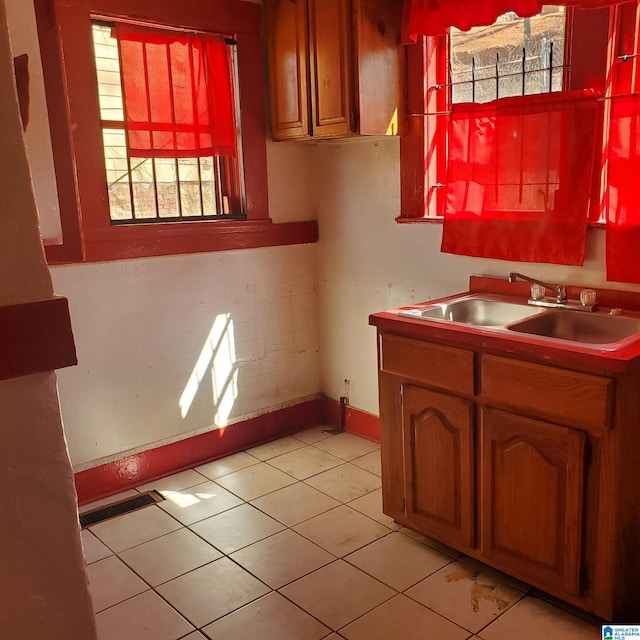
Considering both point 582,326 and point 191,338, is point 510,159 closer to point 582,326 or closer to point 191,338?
point 582,326

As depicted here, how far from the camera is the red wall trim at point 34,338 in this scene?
0.97 metres

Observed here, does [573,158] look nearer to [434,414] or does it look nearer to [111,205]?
[434,414]

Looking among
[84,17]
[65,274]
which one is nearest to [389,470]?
[65,274]

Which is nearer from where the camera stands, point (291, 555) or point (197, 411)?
point (291, 555)

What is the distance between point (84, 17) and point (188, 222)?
39.9 inches

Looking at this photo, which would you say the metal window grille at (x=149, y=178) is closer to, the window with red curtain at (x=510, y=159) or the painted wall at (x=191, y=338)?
the painted wall at (x=191, y=338)

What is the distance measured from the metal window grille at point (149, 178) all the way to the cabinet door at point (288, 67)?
348mm

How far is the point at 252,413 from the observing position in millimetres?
3738

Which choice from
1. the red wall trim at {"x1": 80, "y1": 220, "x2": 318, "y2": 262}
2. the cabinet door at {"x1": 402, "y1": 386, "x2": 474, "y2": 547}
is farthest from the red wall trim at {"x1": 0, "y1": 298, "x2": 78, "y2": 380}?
the red wall trim at {"x1": 80, "y1": 220, "x2": 318, "y2": 262}

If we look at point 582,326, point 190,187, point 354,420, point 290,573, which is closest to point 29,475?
point 290,573

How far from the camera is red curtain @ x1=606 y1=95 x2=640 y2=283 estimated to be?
2334mm

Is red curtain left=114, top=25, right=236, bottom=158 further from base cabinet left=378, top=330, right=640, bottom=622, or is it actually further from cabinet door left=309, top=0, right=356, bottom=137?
base cabinet left=378, top=330, right=640, bottom=622

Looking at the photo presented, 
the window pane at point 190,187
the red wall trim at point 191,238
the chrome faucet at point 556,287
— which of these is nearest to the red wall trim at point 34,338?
the chrome faucet at point 556,287

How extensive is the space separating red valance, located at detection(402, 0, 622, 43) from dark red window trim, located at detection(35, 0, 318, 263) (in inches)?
34.4
